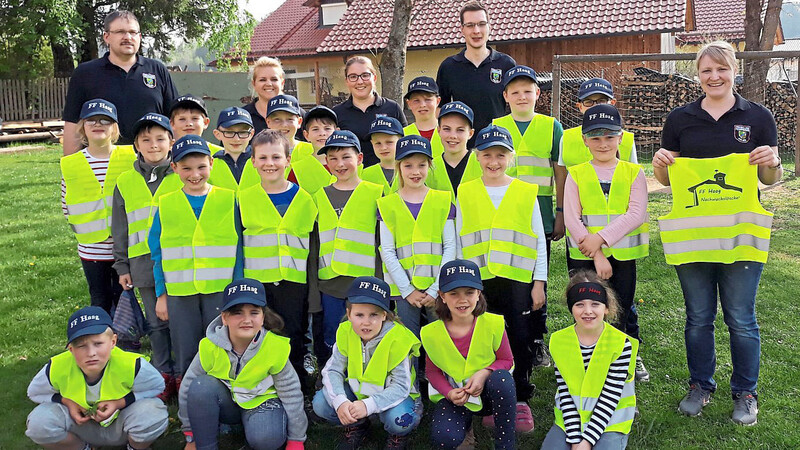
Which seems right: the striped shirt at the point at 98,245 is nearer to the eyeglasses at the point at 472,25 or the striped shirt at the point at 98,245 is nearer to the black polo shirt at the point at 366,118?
the black polo shirt at the point at 366,118

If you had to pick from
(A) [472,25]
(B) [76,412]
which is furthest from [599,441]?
(A) [472,25]

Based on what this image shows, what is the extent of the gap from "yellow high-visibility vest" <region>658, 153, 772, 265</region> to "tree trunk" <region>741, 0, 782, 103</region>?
32.7 ft

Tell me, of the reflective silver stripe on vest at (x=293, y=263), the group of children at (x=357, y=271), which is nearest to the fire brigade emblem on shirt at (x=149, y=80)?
the group of children at (x=357, y=271)

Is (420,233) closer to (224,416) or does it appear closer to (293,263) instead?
(293,263)

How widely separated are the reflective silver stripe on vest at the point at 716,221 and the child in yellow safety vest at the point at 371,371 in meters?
1.78

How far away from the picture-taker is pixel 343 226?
15.1 feet

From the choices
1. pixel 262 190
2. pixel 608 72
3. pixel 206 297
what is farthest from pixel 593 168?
pixel 608 72

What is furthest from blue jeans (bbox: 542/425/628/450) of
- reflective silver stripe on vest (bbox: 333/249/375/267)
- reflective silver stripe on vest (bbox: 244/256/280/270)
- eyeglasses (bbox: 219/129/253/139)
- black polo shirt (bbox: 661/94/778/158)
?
eyeglasses (bbox: 219/129/253/139)

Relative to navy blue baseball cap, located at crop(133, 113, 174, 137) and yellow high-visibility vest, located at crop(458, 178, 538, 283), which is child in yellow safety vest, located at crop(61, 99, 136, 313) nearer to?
navy blue baseball cap, located at crop(133, 113, 174, 137)

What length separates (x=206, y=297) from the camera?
4.45 metres

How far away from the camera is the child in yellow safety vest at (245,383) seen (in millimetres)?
3932

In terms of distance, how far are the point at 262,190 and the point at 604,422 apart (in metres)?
2.56

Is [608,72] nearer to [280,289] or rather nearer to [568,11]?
[568,11]

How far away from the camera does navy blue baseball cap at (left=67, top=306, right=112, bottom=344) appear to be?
12.5 feet
